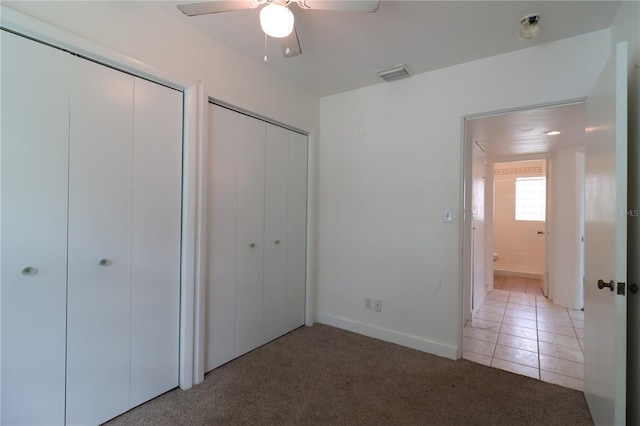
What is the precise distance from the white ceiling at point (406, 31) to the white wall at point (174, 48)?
0.09 metres

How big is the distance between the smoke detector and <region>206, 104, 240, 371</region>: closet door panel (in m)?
2.17

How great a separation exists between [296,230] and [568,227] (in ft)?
13.0

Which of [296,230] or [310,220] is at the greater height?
[310,220]

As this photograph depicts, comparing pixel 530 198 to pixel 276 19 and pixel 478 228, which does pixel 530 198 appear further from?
pixel 276 19

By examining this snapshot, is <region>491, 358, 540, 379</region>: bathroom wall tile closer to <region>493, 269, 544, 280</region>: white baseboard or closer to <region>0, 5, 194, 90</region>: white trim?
<region>0, 5, 194, 90</region>: white trim

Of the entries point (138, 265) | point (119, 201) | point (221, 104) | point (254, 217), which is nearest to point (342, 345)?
point (254, 217)

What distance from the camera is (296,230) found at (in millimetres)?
3119

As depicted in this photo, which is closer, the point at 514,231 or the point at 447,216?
the point at 447,216

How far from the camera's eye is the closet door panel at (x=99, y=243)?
1604 millimetres

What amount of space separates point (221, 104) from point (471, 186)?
2752 millimetres

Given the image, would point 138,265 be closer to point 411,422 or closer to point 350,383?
point 350,383

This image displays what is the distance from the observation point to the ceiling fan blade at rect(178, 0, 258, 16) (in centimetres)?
142

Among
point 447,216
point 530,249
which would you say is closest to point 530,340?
point 447,216

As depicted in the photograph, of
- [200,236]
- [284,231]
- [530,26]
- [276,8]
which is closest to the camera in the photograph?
[276,8]
